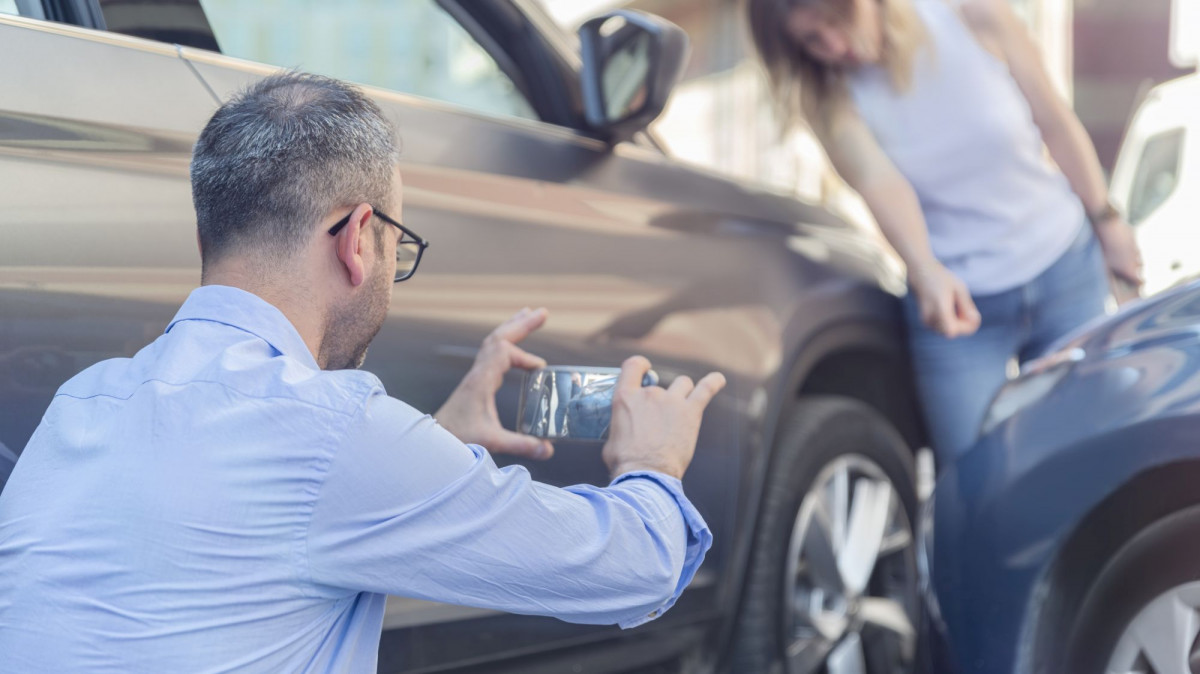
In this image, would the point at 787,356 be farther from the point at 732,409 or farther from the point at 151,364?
the point at 151,364

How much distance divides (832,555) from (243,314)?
1.85 metres

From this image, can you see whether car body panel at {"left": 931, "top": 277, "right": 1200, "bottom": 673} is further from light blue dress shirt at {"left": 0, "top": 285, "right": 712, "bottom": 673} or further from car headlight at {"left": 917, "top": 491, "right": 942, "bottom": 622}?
light blue dress shirt at {"left": 0, "top": 285, "right": 712, "bottom": 673}

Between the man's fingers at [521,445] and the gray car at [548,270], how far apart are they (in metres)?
0.23

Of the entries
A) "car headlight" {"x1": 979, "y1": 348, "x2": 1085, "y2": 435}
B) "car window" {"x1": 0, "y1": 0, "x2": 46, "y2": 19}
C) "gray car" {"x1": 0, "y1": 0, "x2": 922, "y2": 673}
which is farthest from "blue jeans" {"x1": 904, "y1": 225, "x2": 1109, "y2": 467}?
"car window" {"x1": 0, "y1": 0, "x2": 46, "y2": 19}

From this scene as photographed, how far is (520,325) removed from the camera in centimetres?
202

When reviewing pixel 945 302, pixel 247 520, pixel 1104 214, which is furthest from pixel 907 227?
pixel 247 520

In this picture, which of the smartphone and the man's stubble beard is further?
the smartphone

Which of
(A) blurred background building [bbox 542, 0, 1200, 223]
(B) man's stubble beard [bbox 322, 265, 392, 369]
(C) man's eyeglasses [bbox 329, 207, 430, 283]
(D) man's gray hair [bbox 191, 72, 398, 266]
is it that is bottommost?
(B) man's stubble beard [bbox 322, 265, 392, 369]

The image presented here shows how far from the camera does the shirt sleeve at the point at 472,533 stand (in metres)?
1.24

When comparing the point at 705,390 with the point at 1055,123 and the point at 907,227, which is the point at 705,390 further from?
the point at 1055,123

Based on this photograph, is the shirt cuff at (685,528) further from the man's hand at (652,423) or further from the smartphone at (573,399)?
the smartphone at (573,399)

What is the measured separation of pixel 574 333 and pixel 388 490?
3.55 feet

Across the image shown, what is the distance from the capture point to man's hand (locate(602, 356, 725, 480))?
154 centimetres

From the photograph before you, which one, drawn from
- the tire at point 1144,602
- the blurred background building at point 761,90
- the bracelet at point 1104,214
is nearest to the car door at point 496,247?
the tire at point 1144,602
